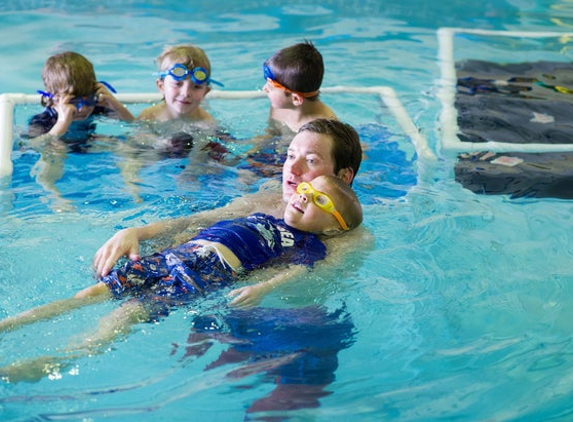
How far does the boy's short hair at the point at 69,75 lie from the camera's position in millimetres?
5230

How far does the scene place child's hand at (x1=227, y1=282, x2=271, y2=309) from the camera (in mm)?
3215

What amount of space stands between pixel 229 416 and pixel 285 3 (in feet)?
21.7

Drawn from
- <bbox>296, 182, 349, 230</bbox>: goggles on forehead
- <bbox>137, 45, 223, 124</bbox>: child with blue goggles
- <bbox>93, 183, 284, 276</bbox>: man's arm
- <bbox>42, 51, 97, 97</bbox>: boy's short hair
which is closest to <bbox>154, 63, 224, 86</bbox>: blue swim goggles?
<bbox>137, 45, 223, 124</bbox>: child with blue goggles


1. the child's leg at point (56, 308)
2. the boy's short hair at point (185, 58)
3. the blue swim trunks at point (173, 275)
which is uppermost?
the boy's short hair at point (185, 58)

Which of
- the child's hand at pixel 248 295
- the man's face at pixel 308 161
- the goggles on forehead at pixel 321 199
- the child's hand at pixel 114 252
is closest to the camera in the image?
the child's hand at pixel 248 295

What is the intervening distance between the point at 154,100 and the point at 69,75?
31.3 inches

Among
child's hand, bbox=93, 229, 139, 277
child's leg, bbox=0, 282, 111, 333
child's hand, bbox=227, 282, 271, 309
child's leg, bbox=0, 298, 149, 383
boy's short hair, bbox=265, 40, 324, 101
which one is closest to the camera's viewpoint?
child's leg, bbox=0, 298, 149, 383

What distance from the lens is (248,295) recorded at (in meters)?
3.22

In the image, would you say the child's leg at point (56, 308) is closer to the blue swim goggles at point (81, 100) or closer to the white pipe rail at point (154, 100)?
the white pipe rail at point (154, 100)

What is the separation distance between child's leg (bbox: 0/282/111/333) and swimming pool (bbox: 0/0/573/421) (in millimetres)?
97

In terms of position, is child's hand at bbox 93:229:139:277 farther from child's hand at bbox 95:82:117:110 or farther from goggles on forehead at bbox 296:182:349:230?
child's hand at bbox 95:82:117:110

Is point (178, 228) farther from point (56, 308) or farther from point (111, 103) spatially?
point (111, 103)

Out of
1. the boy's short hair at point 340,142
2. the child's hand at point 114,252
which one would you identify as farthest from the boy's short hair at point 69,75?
the child's hand at point 114,252

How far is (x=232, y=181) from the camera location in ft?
16.2
